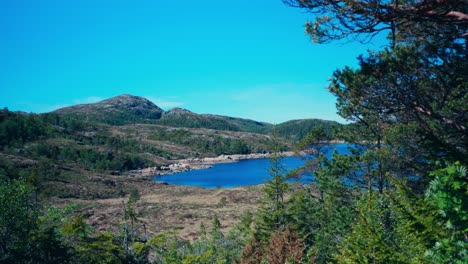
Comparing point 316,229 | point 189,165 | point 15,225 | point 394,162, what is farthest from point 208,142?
point 394,162

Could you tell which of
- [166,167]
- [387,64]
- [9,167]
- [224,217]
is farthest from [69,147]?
[387,64]

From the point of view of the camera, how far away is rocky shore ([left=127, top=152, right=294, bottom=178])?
108 m

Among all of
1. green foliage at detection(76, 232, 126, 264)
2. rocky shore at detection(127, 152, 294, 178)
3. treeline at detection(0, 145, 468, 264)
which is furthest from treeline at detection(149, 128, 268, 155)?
green foliage at detection(76, 232, 126, 264)

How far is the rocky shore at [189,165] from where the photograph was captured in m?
108

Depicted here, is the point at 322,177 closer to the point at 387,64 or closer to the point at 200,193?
the point at 387,64

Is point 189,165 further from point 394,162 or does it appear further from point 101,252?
point 394,162

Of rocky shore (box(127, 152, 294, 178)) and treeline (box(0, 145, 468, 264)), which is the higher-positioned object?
treeline (box(0, 145, 468, 264))

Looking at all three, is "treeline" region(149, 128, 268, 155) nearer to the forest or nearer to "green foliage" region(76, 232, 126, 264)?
the forest

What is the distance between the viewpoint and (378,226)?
6543 millimetres

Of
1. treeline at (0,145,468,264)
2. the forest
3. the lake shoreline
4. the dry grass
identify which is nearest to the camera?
treeline at (0,145,468,264)

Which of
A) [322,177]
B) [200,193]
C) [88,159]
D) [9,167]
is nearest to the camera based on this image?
[322,177]

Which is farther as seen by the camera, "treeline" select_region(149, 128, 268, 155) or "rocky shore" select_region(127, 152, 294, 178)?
"treeline" select_region(149, 128, 268, 155)

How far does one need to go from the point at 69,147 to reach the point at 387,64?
10992cm

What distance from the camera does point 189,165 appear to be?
130 metres
